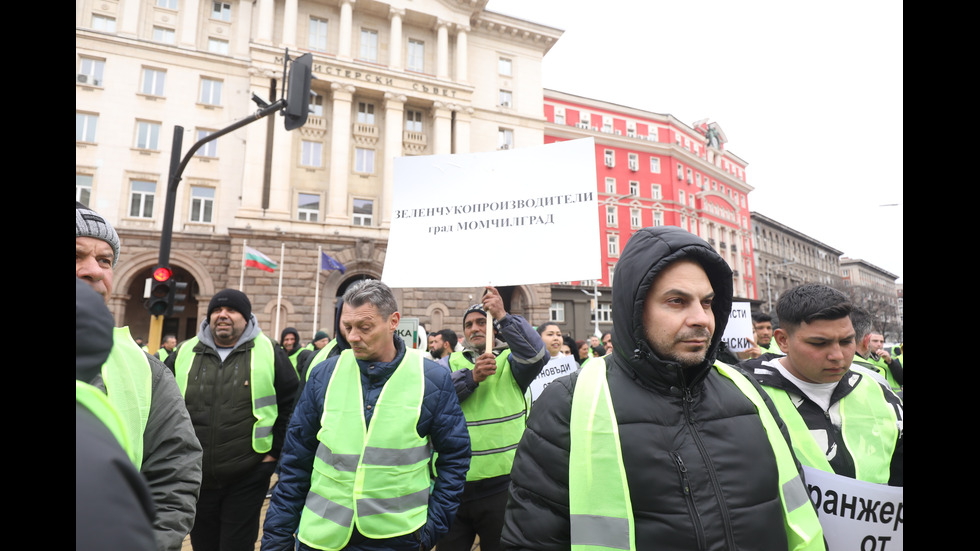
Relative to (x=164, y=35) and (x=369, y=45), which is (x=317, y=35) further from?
(x=164, y=35)

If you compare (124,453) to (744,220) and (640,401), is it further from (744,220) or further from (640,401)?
(744,220)

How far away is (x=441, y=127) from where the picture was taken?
24.4 metres

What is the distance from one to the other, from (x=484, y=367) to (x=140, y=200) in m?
23.3

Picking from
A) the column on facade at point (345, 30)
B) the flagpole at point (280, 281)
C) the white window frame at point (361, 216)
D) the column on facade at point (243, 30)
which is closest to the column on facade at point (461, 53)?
the column on facade at point (345, 30)

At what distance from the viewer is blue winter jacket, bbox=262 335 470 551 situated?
8.01 ft

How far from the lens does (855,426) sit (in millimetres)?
2227

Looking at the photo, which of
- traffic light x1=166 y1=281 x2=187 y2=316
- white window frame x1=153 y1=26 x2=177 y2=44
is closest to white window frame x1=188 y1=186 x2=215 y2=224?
white window frame x1=153 y1=26 x2=177 y2=44

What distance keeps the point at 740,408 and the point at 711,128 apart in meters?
55.3

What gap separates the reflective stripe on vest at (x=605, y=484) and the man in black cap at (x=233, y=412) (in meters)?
2.80

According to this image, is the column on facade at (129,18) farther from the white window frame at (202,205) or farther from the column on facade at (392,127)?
the column on facade at (392,127)

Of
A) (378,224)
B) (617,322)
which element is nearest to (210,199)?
(378,224)

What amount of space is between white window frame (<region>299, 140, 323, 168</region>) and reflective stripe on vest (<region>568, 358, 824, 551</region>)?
76.6 feet

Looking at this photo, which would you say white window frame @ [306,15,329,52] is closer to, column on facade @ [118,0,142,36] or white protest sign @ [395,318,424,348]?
column on facade @ [118,0,142,36]
